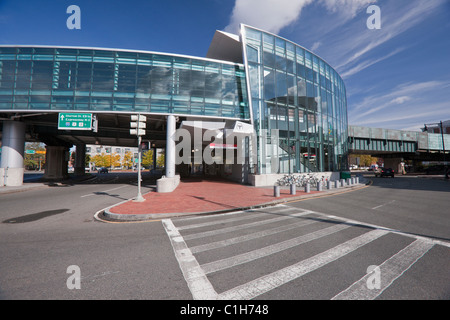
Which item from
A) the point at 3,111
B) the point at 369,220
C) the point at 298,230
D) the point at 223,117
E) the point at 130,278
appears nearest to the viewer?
the point at 130,278

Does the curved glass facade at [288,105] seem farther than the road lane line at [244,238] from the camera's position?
Yes

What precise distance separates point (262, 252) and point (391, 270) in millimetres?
2431

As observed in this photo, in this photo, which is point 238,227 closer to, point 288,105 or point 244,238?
point 244,238

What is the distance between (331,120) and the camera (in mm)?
26453

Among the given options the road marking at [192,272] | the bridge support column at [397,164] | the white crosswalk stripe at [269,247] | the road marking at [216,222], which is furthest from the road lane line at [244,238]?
the bridge support column at [397,164]

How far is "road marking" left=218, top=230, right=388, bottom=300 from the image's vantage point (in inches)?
110

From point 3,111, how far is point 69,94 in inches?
252

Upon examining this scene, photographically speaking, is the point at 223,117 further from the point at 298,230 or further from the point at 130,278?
the point at 130,278

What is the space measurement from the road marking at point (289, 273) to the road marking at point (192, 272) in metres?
0.26

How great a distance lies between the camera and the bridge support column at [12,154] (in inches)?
706

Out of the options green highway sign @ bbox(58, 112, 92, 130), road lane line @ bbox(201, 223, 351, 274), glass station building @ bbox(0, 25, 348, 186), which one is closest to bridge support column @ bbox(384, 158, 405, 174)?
glass station building @ bbox(0, 25, 348, 186)

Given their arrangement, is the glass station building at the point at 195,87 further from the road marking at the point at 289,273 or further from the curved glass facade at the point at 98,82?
the road marking at the point at 289,273

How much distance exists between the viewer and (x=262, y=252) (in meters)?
4.25
